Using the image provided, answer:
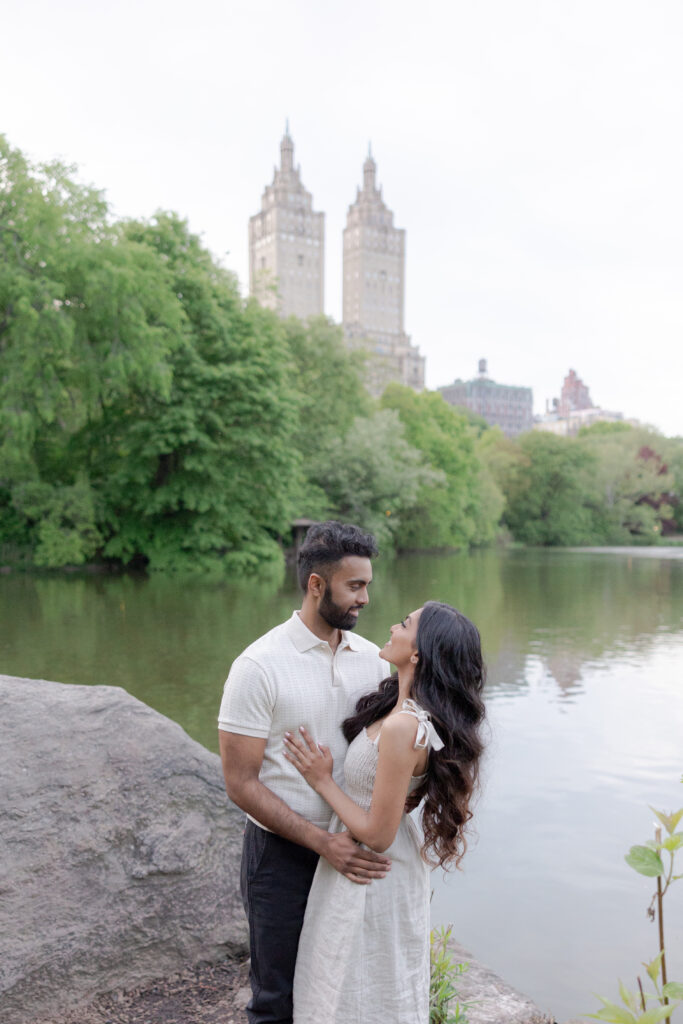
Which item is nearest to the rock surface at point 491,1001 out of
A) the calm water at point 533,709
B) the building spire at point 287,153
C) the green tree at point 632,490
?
the calm water at point 533,709

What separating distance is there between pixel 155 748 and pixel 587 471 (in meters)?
64.2

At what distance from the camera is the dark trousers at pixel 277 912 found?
7.65 feet

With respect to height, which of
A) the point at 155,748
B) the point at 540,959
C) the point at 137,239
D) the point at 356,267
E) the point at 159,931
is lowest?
the point at 540,959

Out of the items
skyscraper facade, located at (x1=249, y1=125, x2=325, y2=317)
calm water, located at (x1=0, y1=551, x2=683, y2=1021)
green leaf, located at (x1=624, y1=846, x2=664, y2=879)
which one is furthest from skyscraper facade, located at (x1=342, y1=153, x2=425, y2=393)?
green leaf, located at (x1=624, y1=846, x2=664, y2=879)

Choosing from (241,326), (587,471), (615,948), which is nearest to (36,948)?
(615,948)

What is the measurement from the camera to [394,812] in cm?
210

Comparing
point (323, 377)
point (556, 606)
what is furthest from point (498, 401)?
point (556, 606)

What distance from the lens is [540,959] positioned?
4684 mm

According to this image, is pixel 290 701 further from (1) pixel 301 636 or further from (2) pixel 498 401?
(2) pixel 498 401

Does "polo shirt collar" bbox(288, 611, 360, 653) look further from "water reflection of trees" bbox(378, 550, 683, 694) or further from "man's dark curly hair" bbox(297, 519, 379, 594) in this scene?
"water reflection of trees" bbox(378, 550, 683, 694)

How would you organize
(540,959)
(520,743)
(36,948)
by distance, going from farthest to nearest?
(520,743) < (540,959) < (36,948)

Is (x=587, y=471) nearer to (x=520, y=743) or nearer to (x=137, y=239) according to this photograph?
(x=137, y=239)

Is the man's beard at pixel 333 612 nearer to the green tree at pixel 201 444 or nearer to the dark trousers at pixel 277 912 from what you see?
the dark trousers at pixel 277 912

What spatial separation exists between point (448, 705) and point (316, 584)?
51 centimetres
